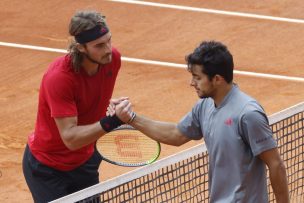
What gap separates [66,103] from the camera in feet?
24.6

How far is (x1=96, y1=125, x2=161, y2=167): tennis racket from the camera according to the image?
333 inches

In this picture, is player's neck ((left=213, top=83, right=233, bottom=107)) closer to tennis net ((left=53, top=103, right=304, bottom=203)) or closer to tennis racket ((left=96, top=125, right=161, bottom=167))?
tennis net ((left=53, top=103, right=304, bottom=203))

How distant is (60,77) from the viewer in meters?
7.50

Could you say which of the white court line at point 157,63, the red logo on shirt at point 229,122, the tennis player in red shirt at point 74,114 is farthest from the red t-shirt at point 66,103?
the white court line at point 157,63

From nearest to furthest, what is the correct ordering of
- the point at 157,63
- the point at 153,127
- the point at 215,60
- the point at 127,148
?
the point at 215,60, the point at 153,127, the point at 127,148, the point at 157,63

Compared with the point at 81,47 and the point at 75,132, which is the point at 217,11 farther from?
the point at 75,132

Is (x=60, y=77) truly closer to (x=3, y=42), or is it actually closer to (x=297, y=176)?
(x=297, y=176)

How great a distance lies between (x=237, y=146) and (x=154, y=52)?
811 centimetres

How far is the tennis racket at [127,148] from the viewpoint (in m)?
8.46

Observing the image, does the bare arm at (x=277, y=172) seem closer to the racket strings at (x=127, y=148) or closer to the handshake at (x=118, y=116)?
the handshake at (x=118, y=116)

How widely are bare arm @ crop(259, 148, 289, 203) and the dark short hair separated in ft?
1.71

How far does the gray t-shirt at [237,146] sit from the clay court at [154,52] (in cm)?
426

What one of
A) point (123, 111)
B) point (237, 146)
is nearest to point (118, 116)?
point (123, 111)

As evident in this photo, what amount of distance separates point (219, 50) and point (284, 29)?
891 cm
